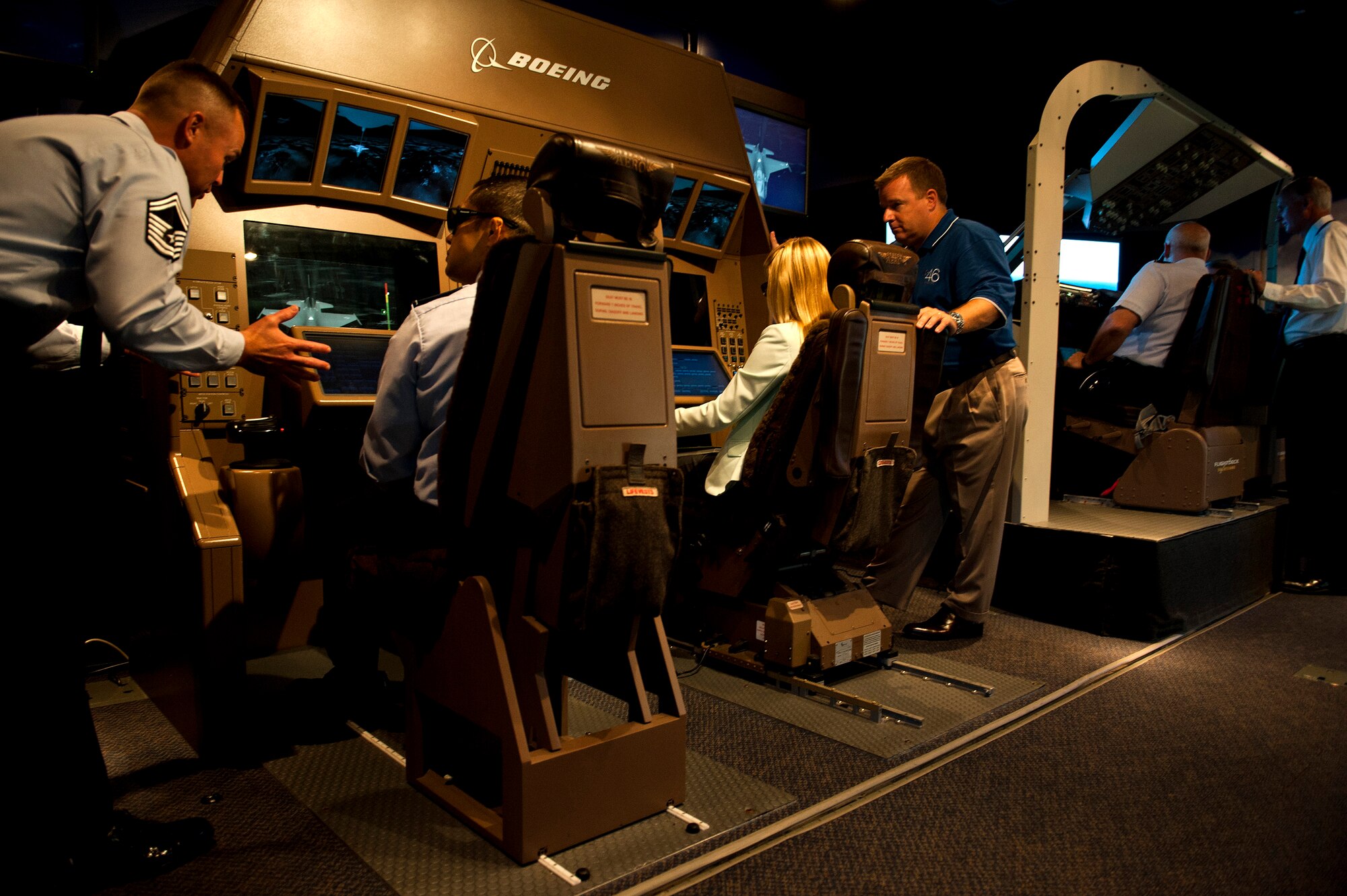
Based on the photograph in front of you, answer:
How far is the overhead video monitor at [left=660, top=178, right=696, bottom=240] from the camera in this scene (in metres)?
3.99

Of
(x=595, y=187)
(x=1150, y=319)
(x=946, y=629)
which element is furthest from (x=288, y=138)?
(x=1150, y=319)

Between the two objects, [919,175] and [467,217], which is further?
[919,175]

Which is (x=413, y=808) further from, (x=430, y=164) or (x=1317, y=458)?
(x=1317, y=458)

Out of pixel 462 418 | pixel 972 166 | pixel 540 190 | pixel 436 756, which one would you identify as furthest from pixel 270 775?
pixel 972 166

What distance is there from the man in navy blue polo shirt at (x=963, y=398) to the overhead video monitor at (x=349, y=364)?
197 cm

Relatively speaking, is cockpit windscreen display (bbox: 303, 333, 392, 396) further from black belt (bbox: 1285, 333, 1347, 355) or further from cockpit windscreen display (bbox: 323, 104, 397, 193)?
black belt (bbox: 1285, 333, 1347, 355)

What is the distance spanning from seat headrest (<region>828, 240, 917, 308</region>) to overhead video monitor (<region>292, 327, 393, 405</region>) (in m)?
1.47

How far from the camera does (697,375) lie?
3838 millimetres

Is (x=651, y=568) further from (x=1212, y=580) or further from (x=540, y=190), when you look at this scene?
(x=1212, y=580)

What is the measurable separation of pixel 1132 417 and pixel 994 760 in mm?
2868

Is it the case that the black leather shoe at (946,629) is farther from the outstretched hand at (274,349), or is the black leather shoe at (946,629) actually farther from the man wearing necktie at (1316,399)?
the outstretched hand at (274,349)

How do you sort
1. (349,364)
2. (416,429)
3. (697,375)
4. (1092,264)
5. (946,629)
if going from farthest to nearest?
(1092,264), (697,375), (946,629), (349,364), (416,429)

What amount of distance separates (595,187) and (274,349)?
799 millimetres

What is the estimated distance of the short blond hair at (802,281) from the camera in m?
2.63
